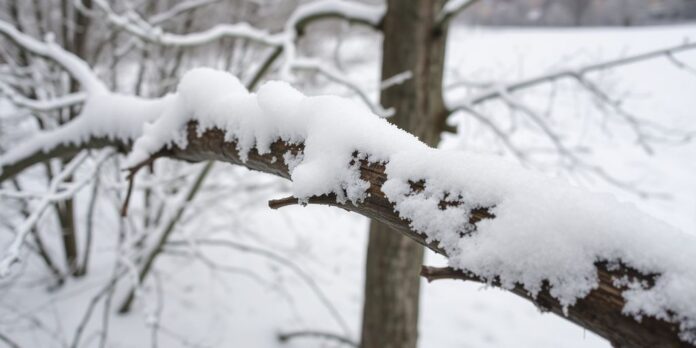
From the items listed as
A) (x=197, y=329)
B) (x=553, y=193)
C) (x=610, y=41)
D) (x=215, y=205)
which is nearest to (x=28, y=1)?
(x=215, y=205)

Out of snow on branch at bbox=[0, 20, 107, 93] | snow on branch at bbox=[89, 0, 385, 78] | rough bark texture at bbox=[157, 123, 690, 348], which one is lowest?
rough bark texture at bbox=[157, 123, 690, 348]

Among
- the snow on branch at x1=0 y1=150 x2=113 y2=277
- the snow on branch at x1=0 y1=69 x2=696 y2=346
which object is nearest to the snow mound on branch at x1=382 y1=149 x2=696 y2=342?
the snow on branch at x1=0 y1=69 x2=696 y2=346

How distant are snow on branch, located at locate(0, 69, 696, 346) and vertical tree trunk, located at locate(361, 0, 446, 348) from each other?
1545 mm

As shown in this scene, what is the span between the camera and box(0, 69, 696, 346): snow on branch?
0.48m

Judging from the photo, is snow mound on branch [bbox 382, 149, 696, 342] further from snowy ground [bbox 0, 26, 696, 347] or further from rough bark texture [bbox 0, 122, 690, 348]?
snowy ground [bbox 0, 26, 696, 347]

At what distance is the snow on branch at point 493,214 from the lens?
0.48 m

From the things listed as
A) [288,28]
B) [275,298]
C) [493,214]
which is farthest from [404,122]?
[275,298]

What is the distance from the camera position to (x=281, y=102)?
81 cm

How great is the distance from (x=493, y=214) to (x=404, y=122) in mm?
1768

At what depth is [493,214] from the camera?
57cm

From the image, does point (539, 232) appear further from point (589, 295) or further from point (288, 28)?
point (288, 28)

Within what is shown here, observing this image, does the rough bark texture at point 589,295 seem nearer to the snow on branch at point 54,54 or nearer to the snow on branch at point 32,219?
the snow on branch at point 32,219

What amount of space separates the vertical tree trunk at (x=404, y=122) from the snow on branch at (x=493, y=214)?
155 cm

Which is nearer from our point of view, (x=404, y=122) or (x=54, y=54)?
Result: (x=54, y=54)
